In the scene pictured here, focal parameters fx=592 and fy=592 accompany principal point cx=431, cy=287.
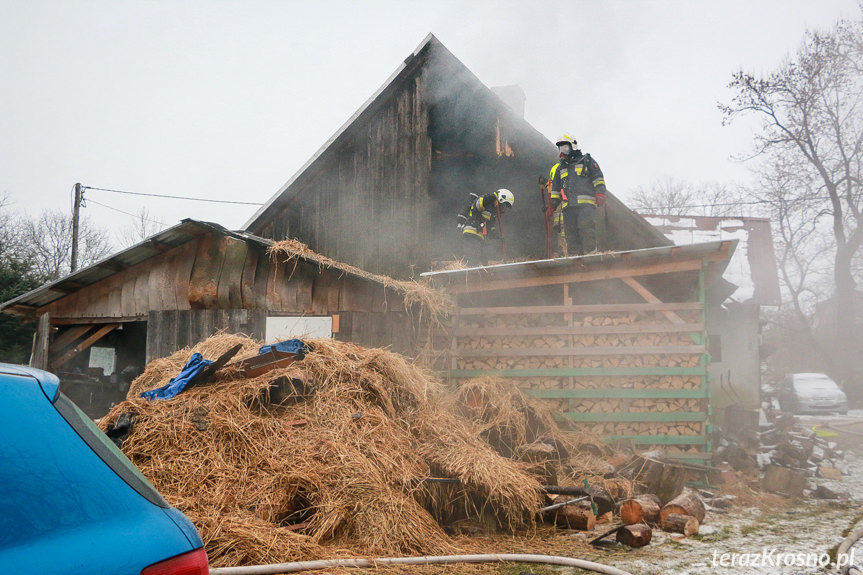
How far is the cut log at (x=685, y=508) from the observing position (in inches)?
247

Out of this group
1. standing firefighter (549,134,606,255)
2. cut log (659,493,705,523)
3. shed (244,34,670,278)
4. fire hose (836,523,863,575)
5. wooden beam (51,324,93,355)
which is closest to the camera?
fire hose (836,523,863,575)

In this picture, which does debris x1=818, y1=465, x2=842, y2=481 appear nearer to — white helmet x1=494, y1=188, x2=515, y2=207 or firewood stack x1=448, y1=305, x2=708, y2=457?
firewood stack x1=448, y1=305, x2=708, y2=457

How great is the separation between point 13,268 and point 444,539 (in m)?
17.4

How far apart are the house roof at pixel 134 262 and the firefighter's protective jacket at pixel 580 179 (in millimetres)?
4109

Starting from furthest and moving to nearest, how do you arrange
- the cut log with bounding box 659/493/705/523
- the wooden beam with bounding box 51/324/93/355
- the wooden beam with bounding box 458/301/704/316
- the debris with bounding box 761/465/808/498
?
the wooden beam with bounding box 51/324/93/355
the wooden beam with bounding box 458/301/704/316
the debris with bounding box 761/465/808/498
the cut log with bounding box 659/493/705/523

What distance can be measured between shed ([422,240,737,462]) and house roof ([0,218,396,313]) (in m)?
1.91

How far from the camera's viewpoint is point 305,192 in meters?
13.1

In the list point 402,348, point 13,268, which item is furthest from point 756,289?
point 13,268

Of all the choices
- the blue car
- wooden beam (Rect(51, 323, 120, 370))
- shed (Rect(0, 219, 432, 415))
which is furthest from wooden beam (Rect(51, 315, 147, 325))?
the blue car

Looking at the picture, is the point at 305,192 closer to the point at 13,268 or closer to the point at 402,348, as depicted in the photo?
the point at 402,348

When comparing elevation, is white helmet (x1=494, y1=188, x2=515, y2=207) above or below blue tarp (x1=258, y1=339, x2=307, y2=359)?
above

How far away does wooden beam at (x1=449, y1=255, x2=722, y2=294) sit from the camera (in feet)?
30.2

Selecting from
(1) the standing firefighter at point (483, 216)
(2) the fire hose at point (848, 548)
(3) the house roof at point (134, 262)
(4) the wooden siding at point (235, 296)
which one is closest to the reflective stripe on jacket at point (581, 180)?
(1) the standing firefighter at point (483, 216)

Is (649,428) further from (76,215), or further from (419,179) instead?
(76,215)
